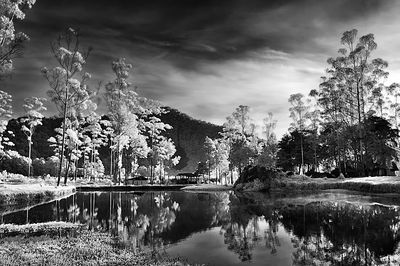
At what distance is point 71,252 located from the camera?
9328 mm

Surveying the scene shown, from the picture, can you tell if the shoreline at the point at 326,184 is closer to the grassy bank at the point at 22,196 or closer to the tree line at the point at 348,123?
the tree line at the point at 348,123

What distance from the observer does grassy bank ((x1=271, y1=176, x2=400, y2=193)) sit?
28500 millimetres

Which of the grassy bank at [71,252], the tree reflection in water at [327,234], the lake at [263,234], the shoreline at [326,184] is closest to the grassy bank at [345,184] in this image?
the shoreline at [326,184]

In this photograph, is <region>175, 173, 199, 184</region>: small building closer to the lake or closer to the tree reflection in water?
the lake

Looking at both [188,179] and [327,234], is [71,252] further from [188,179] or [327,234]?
[188,179]

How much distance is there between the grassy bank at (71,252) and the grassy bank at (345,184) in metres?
24.9

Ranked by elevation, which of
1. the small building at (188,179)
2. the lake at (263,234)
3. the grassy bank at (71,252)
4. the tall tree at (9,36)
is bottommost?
the small building at (188,179)

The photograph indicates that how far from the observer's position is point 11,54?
75.2 ft

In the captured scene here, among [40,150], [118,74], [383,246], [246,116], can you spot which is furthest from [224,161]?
[40,150]

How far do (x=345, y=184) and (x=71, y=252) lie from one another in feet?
101

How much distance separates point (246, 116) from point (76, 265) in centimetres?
5843

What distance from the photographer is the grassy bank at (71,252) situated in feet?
27.3

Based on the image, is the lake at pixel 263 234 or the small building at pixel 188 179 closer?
the lake at pixel 263 234

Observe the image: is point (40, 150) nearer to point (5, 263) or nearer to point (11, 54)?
point (11, 54)
